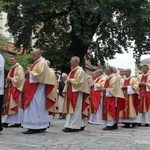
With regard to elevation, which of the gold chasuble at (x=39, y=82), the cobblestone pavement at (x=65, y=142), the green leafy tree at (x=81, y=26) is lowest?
the cobblestone pavement at (x=65, y=142)

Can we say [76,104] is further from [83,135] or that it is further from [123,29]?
[123,29]

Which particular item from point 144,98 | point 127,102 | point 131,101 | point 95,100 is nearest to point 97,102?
point 95,100

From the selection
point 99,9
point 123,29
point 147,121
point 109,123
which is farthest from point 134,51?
point 109,123

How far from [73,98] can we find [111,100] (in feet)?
5.15

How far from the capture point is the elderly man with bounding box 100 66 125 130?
10391 mm

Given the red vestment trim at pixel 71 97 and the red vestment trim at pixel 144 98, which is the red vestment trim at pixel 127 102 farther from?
the red vestment trim at pixel 71 97

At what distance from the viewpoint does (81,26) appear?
73.2ft

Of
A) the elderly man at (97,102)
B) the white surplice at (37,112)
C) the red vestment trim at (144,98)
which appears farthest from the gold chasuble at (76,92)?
the red vestment trim at (144,98)

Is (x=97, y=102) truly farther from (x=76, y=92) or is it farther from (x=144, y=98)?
(x=76, y=92)

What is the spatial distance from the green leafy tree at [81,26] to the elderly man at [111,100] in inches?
417

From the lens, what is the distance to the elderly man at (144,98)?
12422 mm

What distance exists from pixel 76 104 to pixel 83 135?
37.9 inches

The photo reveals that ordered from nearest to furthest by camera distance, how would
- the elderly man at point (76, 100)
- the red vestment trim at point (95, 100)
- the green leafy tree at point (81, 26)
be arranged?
the elderly man at point (76, 100), the red vestment trim at point (95, 100), the green leafy tree at point (81, 26)

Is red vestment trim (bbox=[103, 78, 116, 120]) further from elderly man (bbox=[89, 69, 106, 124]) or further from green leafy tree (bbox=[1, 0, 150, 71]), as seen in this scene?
green leafy tree (bbox=[1, 0, 150, 71])
